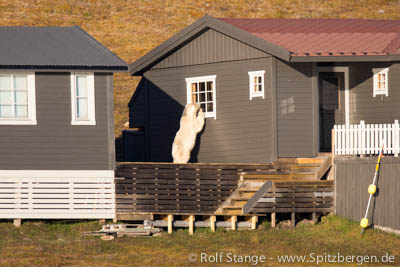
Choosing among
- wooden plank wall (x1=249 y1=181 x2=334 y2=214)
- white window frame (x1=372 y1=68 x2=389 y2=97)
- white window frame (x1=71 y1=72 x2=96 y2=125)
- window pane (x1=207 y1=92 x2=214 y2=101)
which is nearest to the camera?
wooden plank wall (x1=249 y1=181 x2=334 y2=214)

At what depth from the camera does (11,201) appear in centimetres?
2214

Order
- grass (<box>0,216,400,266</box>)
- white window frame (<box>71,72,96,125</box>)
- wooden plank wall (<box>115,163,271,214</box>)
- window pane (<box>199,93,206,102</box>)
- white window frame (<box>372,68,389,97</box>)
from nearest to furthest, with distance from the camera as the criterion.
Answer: grass (<box>0,216,400,266</box>), white window frame (<box>71,72,96,125</box>), wooden plank wall (<box>115,163,271,214</box>), white window frame (<box>372,68,389,97</box>), window pane (<box>199,93,206,102</box>)

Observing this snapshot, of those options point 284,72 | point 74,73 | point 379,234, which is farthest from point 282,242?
point 74,73

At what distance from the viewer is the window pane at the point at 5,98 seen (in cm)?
2206

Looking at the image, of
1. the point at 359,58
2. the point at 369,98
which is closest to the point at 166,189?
the point at 359,58

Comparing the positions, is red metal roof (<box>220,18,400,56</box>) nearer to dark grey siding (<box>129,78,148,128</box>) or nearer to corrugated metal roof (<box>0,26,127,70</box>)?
dark grey siding (<box>129,78,148,128</box>)

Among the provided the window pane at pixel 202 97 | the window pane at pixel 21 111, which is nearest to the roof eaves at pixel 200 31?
the window pane at pixel 202 97

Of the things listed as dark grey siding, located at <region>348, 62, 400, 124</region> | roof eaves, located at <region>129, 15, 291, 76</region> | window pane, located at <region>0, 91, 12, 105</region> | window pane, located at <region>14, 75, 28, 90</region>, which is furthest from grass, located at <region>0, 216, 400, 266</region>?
roof eaves, located at <region>129, 15, 291, 76</region>

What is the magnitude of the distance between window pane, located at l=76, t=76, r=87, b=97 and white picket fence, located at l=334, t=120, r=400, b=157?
6665 mm

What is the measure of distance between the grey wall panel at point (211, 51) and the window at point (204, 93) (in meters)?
0.53

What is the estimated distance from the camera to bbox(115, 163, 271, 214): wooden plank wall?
881 inches

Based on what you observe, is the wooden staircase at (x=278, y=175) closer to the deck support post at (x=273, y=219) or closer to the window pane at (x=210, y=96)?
the deck support post at (x=273, y=219)

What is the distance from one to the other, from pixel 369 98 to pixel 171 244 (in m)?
7.92

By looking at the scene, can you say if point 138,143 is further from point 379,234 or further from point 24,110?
point 379,234
